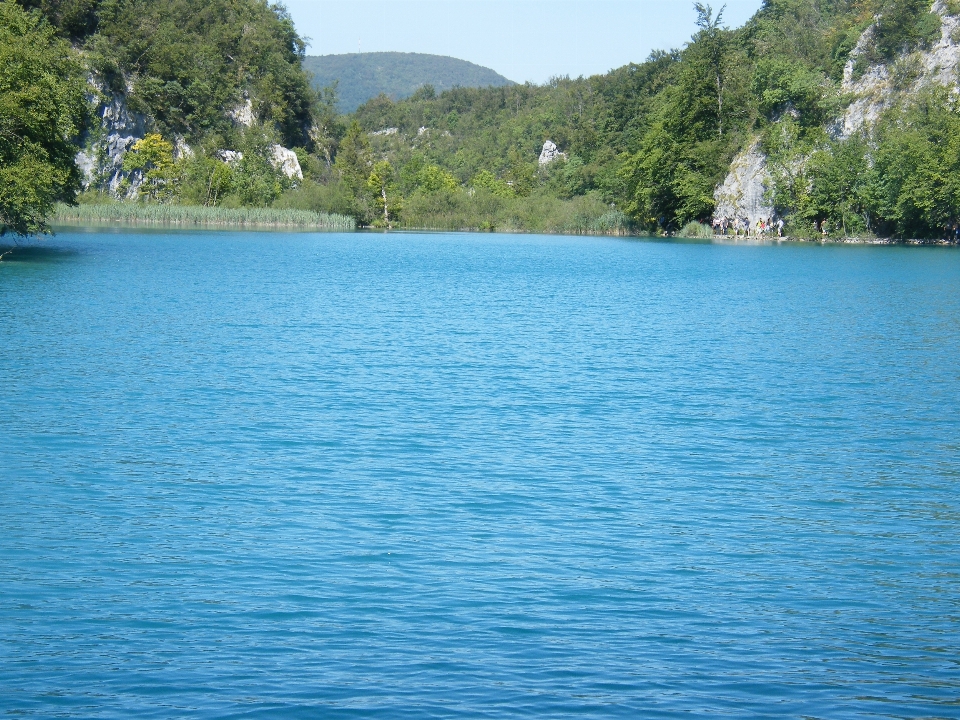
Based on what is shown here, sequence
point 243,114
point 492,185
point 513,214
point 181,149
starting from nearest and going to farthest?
1. point 181,149
2. point 513,214
3. point 243,114
4. point 492,185

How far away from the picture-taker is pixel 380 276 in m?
47.4

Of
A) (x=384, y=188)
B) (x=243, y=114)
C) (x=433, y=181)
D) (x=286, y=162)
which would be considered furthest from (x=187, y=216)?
(x=433, y=181)

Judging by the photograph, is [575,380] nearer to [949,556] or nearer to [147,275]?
[949,556]

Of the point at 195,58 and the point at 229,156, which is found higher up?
the point at 195,58

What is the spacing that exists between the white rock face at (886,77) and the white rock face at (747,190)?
266 inches

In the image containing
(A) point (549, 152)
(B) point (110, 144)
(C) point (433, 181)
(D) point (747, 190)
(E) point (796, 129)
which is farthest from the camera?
(A) point (549, 152)

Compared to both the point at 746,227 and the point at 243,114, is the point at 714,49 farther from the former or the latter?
the point at 243,114

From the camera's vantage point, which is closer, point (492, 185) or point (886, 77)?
point (886, 77)

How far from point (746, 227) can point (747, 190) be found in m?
3.14

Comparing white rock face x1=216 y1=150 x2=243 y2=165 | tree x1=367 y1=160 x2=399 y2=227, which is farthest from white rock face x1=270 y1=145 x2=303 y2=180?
tree x1=367 y1=160 x2=399 y2=227

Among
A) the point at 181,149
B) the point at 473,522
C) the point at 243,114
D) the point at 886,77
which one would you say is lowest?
the point at 473,522

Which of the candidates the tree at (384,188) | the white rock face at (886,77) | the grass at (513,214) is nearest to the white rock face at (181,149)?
the tree at (384,188)

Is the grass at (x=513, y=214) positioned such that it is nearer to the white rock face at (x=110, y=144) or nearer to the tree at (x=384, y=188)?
the tree at (x=384, y=188)

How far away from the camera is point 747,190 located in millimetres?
89562
